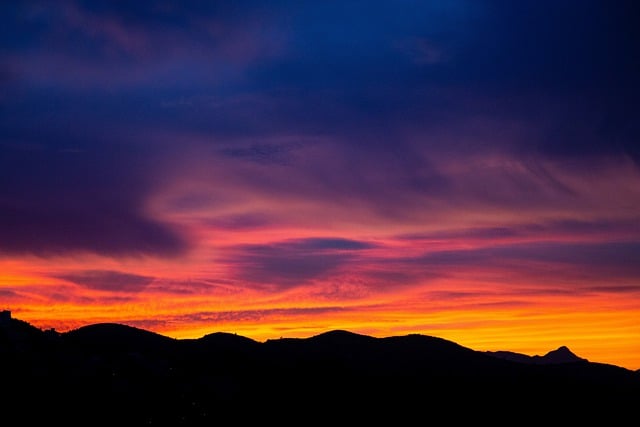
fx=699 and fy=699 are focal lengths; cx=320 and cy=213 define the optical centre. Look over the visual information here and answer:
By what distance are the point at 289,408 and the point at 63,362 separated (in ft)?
208

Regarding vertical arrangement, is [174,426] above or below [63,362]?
below

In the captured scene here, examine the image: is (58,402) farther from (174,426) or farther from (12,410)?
(174,426)

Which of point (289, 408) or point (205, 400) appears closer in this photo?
point (205, 400)

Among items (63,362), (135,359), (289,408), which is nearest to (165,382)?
(135,359)

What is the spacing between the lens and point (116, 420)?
15162 cm

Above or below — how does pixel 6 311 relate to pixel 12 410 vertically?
above

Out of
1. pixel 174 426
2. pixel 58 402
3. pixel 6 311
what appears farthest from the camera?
pixel 6 311

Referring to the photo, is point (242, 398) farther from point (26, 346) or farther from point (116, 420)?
point (26, 346)

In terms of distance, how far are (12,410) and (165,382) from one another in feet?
149

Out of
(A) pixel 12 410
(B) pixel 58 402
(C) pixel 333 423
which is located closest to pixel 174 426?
(B) pixel 58 402

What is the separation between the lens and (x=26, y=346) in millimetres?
164750

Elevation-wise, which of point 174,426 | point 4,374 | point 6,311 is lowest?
point 174,426

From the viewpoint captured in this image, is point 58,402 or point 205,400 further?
point 205,400

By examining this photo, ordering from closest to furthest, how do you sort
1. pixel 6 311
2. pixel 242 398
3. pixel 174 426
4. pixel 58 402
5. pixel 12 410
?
pixel 12 410 → pixel 58 402 → pixel 174 426 → pixel 6 311 → pixel 242 398
